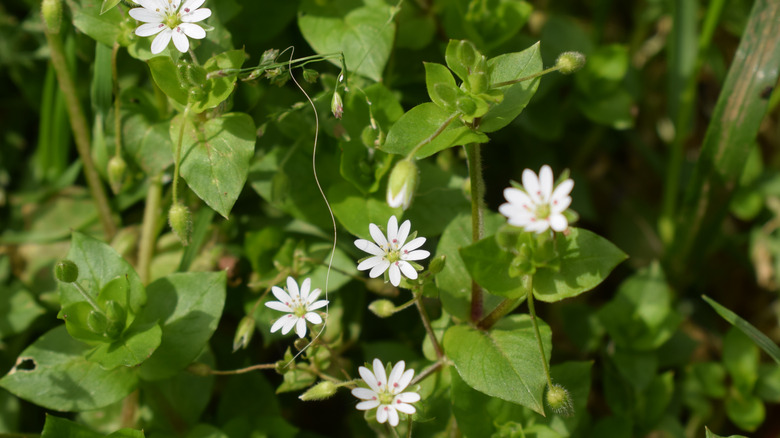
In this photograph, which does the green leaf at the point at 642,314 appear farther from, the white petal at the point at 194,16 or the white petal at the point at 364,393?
the white petal at the point at 194,16

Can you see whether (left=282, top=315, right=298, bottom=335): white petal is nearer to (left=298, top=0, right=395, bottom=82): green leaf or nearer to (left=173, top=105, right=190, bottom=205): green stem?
(left=173, top=105, right=190, bottom=205): green stem

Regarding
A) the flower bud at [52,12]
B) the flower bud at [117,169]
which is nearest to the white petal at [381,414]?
the flower bud at [117,169]

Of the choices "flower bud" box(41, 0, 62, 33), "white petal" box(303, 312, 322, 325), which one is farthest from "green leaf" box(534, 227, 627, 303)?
"flower bud" box(41, 0, 62, 33)

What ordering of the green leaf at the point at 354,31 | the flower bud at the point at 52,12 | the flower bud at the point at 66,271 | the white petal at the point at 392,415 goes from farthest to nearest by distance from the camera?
1. the green leaf at the point at 354,31
2. the flower bud at the point at 52,12
3. the flower bud at the point at 66,271
4. the white petal at the point at 392,415

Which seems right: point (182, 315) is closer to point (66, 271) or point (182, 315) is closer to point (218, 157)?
point (66, 271)

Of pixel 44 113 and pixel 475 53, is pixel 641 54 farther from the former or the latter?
pixel 44 113

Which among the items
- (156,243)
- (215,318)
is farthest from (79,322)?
(156,243)
